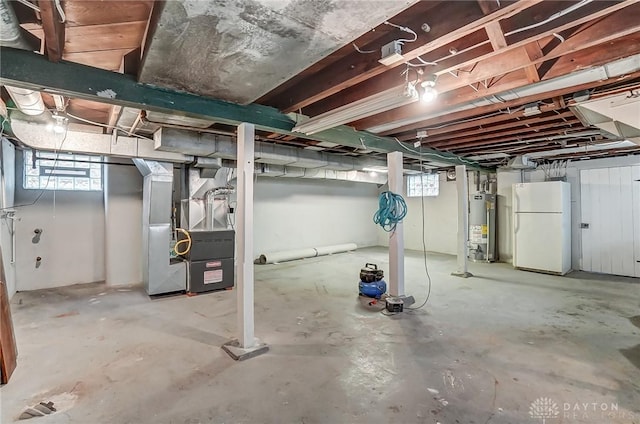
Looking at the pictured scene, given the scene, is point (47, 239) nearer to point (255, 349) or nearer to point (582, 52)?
point (255, 349)

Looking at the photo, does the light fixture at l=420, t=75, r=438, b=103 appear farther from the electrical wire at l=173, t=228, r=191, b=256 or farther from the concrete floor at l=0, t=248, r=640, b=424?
the electrical wire at l=173, t=228, r=191, b=256

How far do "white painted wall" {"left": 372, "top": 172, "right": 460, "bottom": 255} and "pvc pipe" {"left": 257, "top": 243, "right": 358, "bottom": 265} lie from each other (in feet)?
5.75

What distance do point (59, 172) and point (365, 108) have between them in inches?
193

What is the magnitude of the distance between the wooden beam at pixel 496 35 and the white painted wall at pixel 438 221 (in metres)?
6.42

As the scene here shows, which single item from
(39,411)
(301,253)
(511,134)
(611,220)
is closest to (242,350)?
(39,411)

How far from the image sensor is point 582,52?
6.47ft

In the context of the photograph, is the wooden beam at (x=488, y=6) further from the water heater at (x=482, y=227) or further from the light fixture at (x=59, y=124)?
the water heater at (x=482, y=227)

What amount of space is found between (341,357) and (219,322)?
1.51 m

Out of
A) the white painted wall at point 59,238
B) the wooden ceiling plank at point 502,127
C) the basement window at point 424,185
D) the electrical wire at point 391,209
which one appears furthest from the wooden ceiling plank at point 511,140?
the white painted wall at point 59,238

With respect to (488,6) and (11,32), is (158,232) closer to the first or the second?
(11,32)

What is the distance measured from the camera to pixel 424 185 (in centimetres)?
852

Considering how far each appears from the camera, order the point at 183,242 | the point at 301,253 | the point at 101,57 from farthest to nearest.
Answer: the point at 301,253, the point at 183,242, the point at 101,57

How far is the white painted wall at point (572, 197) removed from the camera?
5.55 m

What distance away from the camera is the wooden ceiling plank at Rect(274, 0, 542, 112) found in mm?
1406
